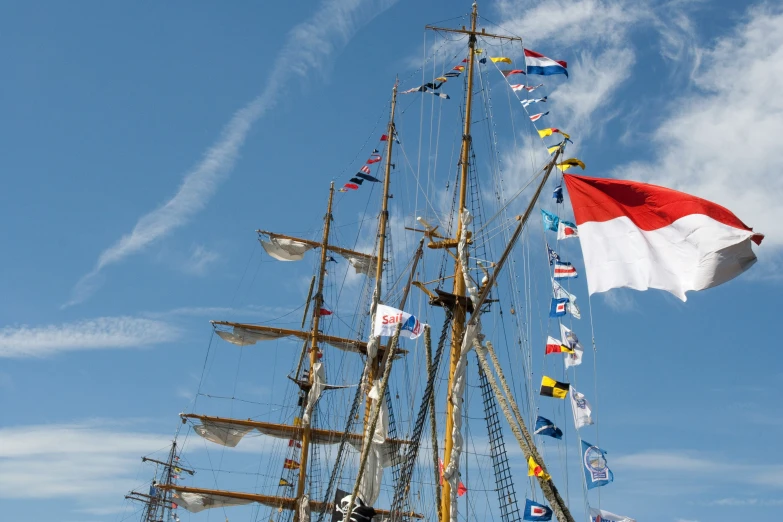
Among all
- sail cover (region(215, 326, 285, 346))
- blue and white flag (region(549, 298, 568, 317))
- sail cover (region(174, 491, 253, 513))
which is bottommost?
blue and white flag (region(549, 298, 568, 317))

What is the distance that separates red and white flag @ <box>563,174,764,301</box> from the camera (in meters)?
15.9

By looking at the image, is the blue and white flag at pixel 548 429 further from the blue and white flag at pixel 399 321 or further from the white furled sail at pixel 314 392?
the white furled sail at pixel 314 392

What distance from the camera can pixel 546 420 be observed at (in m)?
25.5

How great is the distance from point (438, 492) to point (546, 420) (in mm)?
5356

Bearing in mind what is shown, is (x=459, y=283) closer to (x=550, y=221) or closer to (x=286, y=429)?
(x=550, y=221)

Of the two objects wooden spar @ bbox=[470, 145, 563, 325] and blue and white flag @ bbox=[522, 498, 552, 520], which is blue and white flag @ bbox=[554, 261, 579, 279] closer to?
wooden spar @ bbox=[470, 145, 563, 325]

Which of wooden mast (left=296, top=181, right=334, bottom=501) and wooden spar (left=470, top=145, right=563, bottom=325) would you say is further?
wooden mast (left=296, top=181, right=334, bottom=501)

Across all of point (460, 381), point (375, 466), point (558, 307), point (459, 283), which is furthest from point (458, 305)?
point (375, 466)

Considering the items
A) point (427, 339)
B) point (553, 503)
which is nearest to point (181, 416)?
point (427, 339)

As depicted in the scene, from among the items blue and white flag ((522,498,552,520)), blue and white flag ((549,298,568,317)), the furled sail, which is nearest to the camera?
blue and white flag ((522,498,552,520))

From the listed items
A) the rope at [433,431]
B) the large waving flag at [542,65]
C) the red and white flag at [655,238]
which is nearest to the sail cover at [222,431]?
the rope at [433,431]

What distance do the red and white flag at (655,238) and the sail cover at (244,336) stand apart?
39770 mm

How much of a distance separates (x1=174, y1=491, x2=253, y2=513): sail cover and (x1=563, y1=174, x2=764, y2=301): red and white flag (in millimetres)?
42323

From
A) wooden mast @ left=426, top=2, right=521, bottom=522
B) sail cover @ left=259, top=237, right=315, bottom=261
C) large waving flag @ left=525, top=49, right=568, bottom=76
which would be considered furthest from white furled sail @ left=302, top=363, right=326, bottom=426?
large waving flag @ left=525, top=49, right=568, bottom=76
